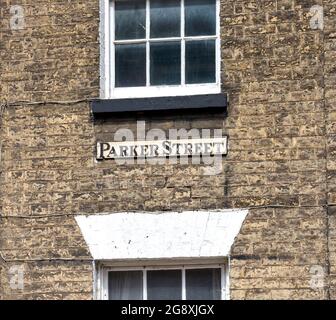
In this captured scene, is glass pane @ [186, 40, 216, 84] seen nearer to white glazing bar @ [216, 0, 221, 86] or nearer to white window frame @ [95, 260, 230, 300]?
white glazing bar @ [216, 0, 221, 86]

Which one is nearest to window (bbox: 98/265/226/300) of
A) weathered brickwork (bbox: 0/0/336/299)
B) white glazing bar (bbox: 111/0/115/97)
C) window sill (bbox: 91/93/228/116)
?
weathered brickwork (bbox: 0/0/336/299)

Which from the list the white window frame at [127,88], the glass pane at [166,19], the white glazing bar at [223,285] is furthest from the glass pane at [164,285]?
the glass pane at [166,19]

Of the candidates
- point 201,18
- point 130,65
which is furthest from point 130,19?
point 201,18

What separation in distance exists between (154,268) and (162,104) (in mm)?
1375

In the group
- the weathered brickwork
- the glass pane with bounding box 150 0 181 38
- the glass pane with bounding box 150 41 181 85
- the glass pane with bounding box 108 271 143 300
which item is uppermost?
the glass pane with bounding box 150 0 181 38

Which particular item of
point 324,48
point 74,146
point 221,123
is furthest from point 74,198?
point 324,48

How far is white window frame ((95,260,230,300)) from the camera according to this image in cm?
1113

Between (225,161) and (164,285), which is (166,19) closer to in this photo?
(225,161)

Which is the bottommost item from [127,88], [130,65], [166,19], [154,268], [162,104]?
[154,268]

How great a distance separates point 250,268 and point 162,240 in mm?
760

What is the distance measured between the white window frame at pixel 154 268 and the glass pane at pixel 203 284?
0.11 feet

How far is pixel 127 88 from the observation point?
11.6 meters

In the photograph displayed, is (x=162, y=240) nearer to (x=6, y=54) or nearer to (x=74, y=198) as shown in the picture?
(x=74, y=198)

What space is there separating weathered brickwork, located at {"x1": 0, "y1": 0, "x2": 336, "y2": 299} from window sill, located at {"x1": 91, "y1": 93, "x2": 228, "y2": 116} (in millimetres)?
82
